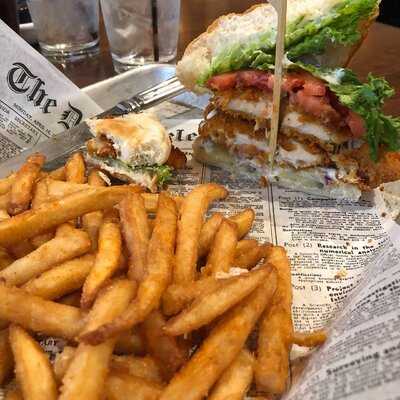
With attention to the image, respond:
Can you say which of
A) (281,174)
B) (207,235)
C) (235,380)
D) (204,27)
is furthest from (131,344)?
(204,27)

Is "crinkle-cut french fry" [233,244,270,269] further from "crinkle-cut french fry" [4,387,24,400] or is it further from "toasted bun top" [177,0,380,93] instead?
"toasted bun top" [177,0,380,93]

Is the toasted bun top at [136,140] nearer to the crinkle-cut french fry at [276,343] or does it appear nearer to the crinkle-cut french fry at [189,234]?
the crinkle-cut french fry at [189,234]

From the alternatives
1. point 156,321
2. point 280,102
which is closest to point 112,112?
point 280,102

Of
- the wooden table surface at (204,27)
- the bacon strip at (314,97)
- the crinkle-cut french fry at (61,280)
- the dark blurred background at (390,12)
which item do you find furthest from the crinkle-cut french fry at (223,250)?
the dark blurred background at (390,12)

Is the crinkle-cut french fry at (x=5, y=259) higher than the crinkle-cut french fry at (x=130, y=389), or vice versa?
the crinkle-cut french fry at (x=130, y=389)

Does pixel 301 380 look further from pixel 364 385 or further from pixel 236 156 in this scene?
pixel 236 156

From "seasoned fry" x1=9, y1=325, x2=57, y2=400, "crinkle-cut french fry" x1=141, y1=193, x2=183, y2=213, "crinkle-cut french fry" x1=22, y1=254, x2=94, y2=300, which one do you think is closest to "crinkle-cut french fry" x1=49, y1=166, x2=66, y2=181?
"crinkle-cut french fry" x1=141, y1=193, x2=183, y2=213
